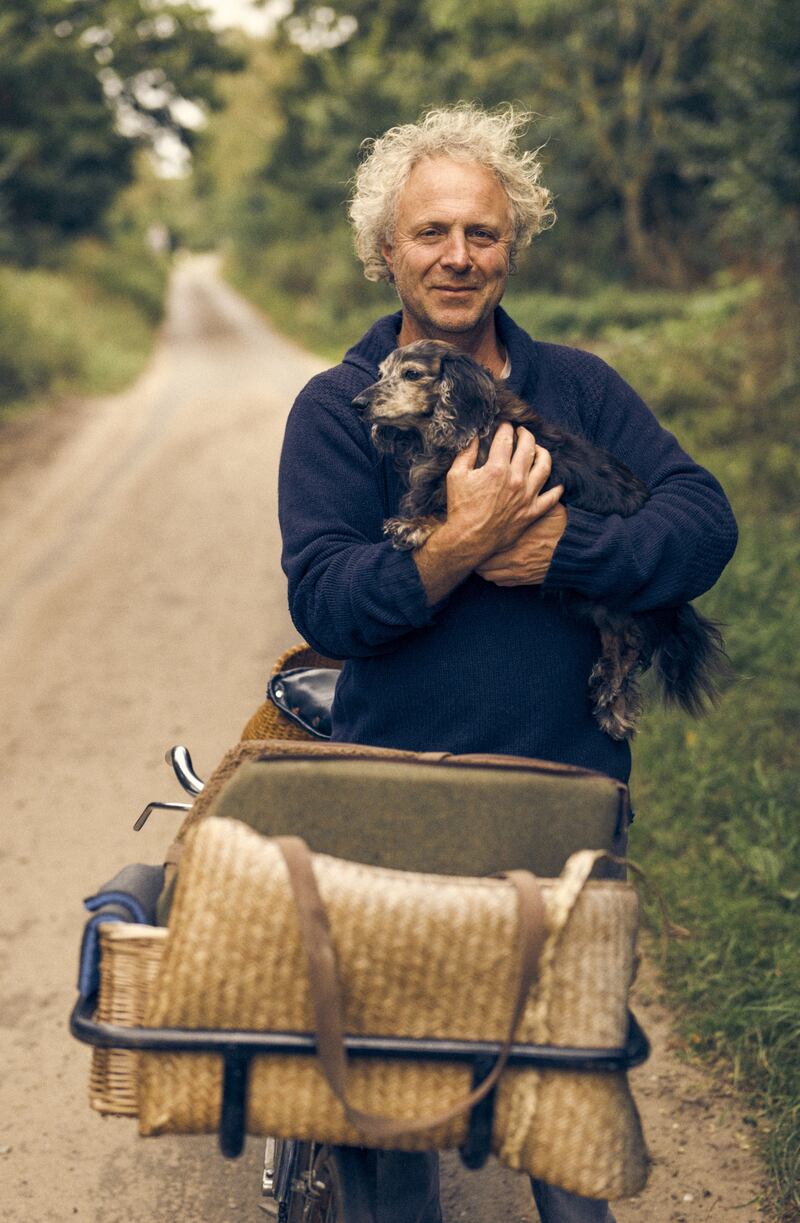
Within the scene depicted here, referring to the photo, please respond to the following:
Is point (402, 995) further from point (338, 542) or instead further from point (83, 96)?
point (83, 96)

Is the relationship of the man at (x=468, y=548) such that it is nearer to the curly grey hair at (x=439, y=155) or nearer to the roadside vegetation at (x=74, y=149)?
the curly grey hair at (x=439, y=155)

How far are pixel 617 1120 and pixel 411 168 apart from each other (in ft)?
5.65

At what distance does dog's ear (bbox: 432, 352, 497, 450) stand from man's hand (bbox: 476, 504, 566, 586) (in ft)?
0.82

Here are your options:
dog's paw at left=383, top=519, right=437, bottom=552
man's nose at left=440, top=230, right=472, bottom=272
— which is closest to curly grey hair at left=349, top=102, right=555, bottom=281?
man's nose at left=440, top=230, right=472, bottom=272

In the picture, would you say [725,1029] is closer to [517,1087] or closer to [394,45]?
[517,1087]

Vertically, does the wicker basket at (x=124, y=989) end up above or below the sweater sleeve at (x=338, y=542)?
below

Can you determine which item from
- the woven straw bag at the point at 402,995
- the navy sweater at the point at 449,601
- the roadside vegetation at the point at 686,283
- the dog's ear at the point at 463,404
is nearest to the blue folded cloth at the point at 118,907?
the woven straw bag at the point at 402,995

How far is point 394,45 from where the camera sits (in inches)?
958

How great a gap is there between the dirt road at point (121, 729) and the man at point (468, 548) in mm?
1134

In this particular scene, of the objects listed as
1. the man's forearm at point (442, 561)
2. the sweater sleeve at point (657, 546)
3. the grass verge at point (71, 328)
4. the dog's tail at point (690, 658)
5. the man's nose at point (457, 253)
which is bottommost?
the dog's tail at point (690, 658)

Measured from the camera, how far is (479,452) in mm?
2301

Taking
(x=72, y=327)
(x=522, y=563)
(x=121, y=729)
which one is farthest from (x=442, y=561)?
(x=72, y=327)

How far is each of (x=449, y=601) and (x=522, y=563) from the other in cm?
14

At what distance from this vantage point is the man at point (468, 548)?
2096mm
